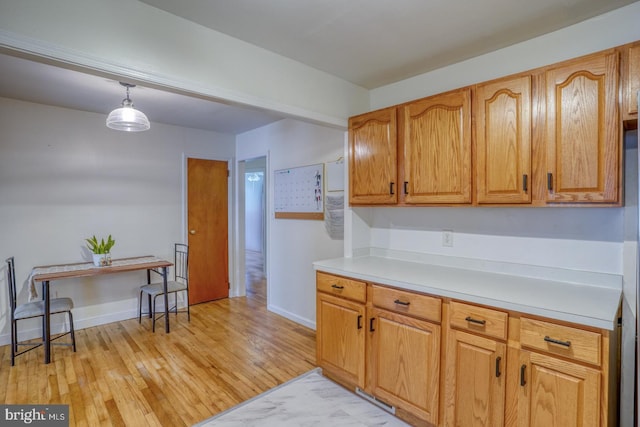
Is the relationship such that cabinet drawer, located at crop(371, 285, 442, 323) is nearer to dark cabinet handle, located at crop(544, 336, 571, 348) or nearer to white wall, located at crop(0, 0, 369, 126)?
dark cabinet handle, located at crop(544, 336, 571, 348)

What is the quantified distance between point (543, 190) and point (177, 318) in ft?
13.0

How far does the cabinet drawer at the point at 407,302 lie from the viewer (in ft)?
5.96

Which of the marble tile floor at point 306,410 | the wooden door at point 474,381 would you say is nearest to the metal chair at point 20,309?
the marble tile floor at point 306,410

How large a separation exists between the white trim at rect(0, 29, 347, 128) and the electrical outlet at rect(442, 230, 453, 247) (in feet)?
4.62

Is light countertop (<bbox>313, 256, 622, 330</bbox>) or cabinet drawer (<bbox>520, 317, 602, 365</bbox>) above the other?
light countertop (<bbox>313, 256, 622, 330</bbox>)

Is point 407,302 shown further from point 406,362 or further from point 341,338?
point 341,338

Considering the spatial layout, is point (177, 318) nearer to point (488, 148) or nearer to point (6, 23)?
point (6, 23)

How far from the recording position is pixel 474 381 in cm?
166

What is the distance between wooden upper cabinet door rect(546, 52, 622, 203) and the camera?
1.53 meters

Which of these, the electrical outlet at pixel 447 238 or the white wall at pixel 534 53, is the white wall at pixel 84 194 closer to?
the white wall at pixel 534 53

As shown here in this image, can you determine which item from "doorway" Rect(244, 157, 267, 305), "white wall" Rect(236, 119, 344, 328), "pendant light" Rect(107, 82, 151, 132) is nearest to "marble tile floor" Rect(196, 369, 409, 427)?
"white wall" Rect(236, 119, 344, 328)

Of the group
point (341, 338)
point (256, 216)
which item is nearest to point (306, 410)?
point (341, 338)

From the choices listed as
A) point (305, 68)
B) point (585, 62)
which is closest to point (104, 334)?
point (305, 68)

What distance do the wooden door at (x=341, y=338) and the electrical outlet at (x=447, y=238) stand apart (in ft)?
2.69
